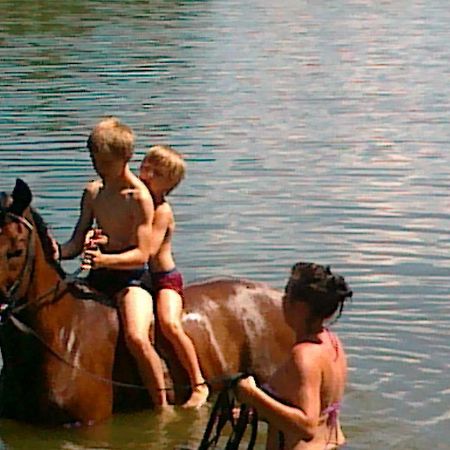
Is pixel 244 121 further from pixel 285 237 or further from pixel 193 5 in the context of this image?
pixel 193 5

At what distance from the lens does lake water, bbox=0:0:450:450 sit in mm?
10008

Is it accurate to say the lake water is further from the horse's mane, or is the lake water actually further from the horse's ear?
the horse's ear

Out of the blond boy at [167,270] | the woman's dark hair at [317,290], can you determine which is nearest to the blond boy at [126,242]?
the blond boy at [167,270]

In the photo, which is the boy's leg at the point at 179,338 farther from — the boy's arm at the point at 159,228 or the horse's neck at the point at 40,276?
the horse's neck at the point at 40,276

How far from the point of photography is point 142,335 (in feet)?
29.2

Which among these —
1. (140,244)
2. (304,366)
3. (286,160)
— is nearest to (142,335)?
(140,244)

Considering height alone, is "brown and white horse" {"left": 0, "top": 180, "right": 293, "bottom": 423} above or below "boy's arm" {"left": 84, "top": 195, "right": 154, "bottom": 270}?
below

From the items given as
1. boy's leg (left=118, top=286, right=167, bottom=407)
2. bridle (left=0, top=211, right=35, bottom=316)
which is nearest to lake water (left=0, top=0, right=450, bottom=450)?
boy's leg (left=118, top=286, right=167, bottom=407)

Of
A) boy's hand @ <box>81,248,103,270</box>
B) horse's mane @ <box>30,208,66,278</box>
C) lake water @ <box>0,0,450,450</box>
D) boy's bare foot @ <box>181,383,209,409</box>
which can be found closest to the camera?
horse's mane @ <box>30,208,66,278</box>

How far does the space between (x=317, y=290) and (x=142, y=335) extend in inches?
94.2

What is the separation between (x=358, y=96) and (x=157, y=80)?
4208 mm

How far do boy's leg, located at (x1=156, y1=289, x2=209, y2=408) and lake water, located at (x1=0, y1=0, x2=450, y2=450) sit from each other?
147 mm

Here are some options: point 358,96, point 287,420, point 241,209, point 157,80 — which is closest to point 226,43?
point 157,80

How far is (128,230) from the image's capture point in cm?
895
